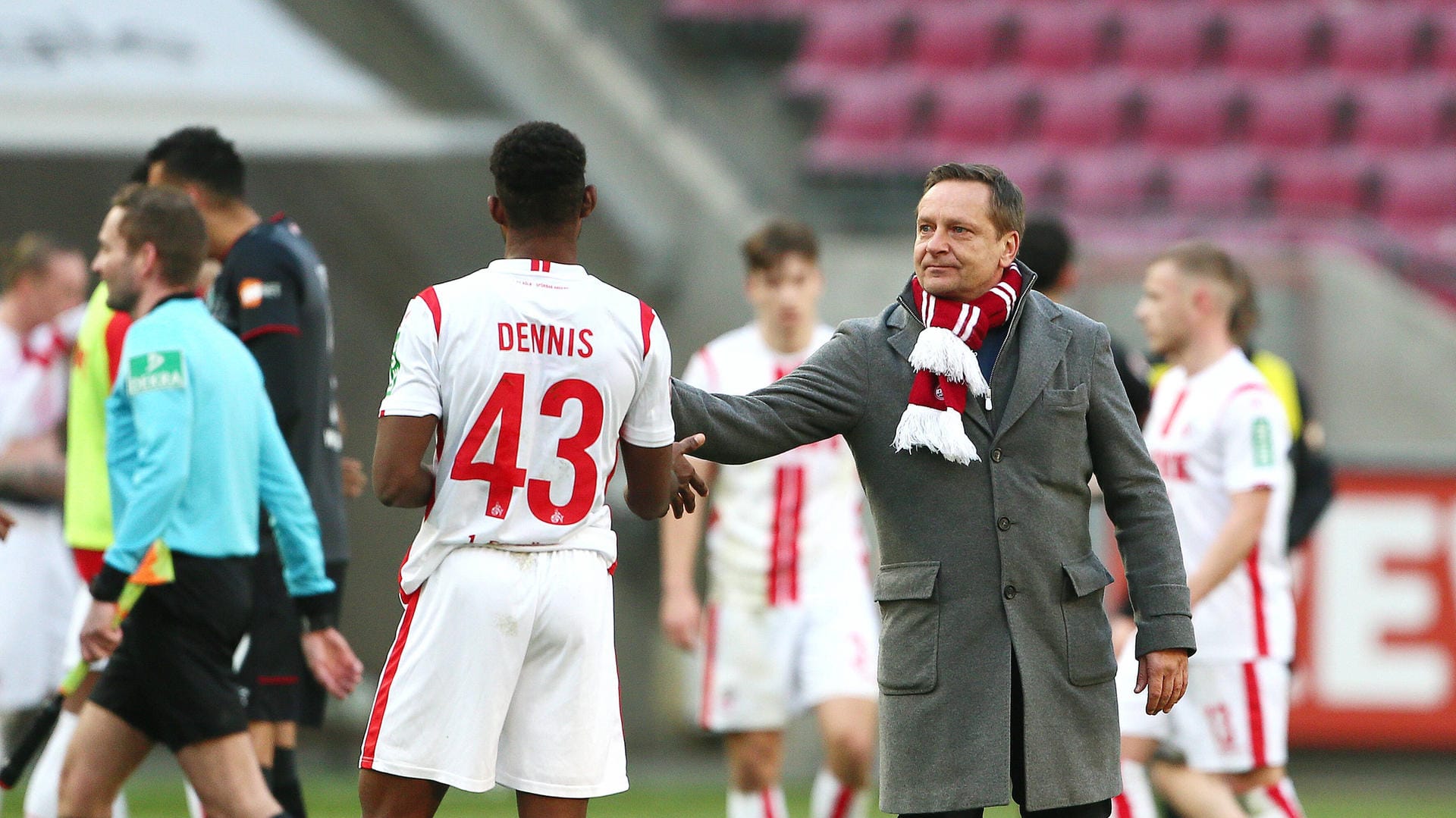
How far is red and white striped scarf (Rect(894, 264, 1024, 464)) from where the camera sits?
3.63 metres

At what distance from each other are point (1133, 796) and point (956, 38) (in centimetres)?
826

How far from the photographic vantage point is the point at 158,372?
4.36 meters

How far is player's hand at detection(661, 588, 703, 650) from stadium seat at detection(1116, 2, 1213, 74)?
7.75 metres

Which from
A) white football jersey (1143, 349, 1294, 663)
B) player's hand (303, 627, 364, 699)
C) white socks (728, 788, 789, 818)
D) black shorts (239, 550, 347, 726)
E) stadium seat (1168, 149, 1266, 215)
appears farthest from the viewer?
stadium seat (1168, 149, 1266, 215)

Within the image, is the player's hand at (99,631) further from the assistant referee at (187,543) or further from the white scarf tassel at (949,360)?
the white scarf tassel at (949,360)

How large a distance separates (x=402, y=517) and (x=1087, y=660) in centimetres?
666

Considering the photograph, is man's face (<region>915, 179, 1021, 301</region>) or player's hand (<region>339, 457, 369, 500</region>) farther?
player's hand (<region>339, 457, 369, 500</region>)

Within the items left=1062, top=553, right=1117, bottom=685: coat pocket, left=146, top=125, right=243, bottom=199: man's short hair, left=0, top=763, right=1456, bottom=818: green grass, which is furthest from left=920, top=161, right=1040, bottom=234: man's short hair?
left=0, top=763, right=1456, bottom=818: green grass

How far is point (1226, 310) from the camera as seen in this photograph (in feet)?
17.9

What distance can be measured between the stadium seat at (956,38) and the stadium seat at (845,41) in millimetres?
193

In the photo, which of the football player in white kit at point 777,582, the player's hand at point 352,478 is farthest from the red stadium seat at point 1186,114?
the player's hand at point 352,478

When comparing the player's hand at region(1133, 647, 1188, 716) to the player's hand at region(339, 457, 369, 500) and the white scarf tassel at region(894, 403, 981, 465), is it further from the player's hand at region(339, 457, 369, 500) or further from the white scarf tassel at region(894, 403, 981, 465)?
the player's hand at region(339, 457, 369, 500)

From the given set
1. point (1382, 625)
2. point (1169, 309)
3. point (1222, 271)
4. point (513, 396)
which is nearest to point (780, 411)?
point (513, 396)

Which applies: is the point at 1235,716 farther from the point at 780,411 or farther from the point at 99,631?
the point at 99,631
